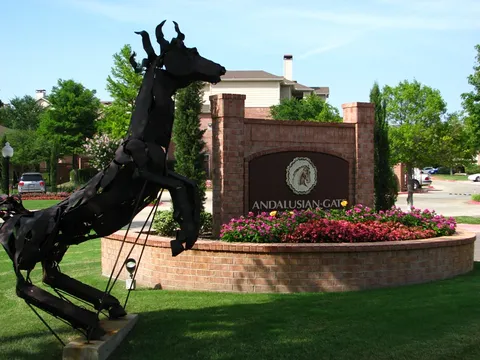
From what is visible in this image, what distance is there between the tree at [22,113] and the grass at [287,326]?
97000mm

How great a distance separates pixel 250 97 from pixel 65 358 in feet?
168

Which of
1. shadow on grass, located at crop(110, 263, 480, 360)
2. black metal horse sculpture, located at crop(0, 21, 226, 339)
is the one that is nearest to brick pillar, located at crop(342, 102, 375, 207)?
shadow on grass, located at crop(110, 263, 480, 360)

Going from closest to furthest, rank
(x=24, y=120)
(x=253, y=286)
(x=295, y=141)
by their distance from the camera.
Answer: (x=253, y=286) → (x=295, y=141) → (x=24, y=120)

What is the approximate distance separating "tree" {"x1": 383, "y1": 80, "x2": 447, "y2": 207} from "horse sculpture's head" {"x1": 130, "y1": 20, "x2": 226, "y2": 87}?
29.8 metres

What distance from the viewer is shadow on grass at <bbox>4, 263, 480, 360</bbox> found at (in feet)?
19.6

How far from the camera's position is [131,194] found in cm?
602

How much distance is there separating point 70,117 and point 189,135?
4692 centimetres

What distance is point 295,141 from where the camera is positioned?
1305cm

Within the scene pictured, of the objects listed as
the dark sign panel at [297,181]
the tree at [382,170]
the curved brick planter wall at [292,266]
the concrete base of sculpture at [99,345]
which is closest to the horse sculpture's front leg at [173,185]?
the concrete base of sculpture at [99,345]

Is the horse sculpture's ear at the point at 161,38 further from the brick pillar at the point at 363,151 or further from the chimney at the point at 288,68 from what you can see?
the chimney at the point at 288,68

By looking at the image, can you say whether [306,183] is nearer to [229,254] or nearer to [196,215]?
[229,254]

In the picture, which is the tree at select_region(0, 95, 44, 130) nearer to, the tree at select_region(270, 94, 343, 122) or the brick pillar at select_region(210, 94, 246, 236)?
the tree at select_region(270, 94, 343, 122)

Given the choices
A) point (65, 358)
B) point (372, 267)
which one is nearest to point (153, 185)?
point (65, 358)

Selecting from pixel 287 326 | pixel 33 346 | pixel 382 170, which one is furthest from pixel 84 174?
pixel 287 326
